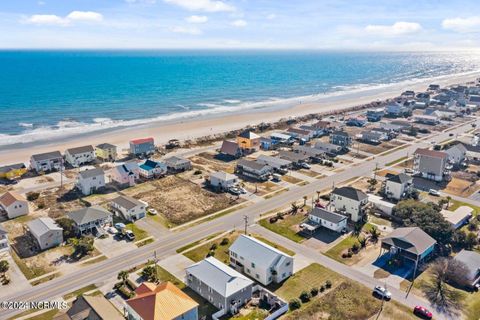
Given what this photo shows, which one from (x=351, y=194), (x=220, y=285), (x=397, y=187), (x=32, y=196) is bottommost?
(x=32, y=196)

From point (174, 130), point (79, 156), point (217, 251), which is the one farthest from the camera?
point (174, 130)

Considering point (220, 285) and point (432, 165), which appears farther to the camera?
point (432, 165)

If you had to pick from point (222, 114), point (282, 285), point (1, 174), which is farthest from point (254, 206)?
point (222, 114)

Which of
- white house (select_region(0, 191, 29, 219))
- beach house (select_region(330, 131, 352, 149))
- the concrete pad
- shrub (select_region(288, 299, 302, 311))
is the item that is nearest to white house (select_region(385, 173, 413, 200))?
beach house (select_region(330, 131, 352, 149))

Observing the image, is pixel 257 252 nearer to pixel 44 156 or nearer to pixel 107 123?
pixel 44 156

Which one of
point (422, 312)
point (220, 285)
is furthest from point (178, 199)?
point (422, 312)

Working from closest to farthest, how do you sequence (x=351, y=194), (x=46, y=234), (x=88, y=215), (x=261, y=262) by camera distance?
(x=261, y=262)
(x=46, y=234)
(x=88, y=215)
(x=351, y=194)

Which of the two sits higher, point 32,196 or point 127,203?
point 127,203
